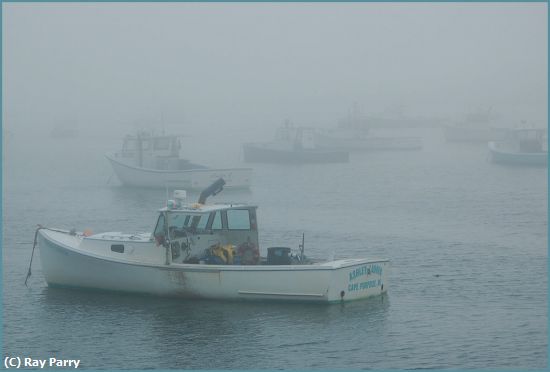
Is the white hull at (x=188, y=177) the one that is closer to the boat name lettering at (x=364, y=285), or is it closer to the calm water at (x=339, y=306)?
the calm water at (x=339, y=306)

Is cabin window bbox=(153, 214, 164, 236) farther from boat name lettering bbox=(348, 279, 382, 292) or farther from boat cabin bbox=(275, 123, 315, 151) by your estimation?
boat cabin bbox=(275, 123, 315, 151)

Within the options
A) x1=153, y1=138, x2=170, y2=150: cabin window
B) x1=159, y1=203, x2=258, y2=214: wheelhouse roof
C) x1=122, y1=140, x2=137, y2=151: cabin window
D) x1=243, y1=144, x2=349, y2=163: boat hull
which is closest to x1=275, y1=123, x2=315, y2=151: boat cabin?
x1=243, y1=144, x2=349, y2=163: boat hull

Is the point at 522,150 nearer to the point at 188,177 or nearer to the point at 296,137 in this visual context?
the point at 296,137

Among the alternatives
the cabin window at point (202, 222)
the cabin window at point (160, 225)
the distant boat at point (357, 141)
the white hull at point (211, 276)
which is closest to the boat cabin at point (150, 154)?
the white hull at point (211, 276)

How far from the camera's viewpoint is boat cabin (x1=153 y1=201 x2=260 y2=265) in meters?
25.9

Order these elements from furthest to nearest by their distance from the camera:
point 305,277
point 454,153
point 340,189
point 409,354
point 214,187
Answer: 1. point 454,153
2. point 340,189
3. point 214,187
4. point 305,277
5. point 409,354

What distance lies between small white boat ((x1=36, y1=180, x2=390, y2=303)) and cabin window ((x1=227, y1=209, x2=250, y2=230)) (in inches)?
1.2

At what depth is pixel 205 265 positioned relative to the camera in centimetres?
2534

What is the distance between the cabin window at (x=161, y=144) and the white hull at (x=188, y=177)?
362 cm

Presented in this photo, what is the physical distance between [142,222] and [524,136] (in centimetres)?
5772

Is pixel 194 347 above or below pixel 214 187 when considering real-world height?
below

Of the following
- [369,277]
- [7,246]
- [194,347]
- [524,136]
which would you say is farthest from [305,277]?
[524,136]

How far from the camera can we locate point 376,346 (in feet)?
73.3

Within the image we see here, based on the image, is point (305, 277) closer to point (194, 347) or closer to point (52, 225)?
point (194, 347)
